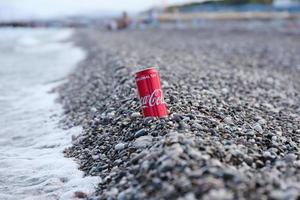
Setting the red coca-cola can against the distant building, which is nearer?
the red coca-cola can

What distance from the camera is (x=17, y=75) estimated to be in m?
17.3

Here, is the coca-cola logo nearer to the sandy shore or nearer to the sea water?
the sandy shore

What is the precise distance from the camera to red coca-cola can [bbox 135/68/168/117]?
5109mm

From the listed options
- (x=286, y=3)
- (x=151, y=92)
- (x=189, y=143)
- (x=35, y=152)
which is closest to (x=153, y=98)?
(x=151, y=92)

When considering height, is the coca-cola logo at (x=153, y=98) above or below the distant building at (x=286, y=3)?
above

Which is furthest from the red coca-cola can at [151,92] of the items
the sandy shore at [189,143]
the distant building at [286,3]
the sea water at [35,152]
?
the distant building at [286,3]

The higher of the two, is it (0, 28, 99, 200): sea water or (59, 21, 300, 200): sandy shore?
(59, 21, 300, 200): sandy shore

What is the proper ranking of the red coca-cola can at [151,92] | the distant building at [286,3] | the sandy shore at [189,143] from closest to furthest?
the sandy shore at [189,143] → the red coca-cola can at [151,92] → the distant building at [286,3]

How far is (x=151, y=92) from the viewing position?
5164 mm

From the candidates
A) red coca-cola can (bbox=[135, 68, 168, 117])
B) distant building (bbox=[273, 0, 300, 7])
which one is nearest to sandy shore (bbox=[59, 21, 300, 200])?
red coca-cola can (bbox=[135, 68, 168, 117])

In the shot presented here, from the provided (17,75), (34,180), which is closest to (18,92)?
(17,75)

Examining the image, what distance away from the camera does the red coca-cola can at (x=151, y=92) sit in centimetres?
511

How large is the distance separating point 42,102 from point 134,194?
7361 millimetres

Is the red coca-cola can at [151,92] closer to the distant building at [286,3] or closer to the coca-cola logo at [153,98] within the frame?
the coca-cola logo at [153,98]
